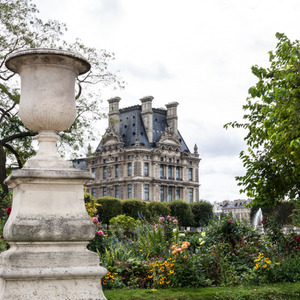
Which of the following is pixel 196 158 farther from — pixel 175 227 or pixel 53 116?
pixel 53 116

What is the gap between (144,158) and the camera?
83.0 m

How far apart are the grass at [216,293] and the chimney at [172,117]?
79.4m

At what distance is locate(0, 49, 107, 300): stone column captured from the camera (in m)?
4.84

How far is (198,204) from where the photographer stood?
75.4 metres

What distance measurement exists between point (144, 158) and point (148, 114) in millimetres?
7586

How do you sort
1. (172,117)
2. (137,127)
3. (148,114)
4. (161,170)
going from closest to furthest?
(148,114), (137,127), (161,170), (172,117)

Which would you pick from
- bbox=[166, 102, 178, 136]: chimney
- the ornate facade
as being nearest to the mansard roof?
the ornate facade

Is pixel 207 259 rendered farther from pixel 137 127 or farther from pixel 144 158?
pixel 137 127

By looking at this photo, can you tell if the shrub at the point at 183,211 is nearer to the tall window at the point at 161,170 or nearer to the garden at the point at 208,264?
the tall window at the point at 161,170

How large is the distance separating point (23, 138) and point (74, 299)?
714 inches

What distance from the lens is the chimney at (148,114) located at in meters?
83.3

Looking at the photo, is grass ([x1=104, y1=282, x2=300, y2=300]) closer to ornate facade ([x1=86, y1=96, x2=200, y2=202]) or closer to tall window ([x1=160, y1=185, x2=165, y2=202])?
ornate facade ([x1=86, y1=96, x2=200, y2=202])

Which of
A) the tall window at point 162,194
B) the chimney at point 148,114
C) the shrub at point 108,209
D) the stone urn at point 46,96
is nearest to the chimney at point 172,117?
the chimney at point 148,114

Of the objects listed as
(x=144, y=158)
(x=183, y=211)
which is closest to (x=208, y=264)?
(x=183, y=211)
